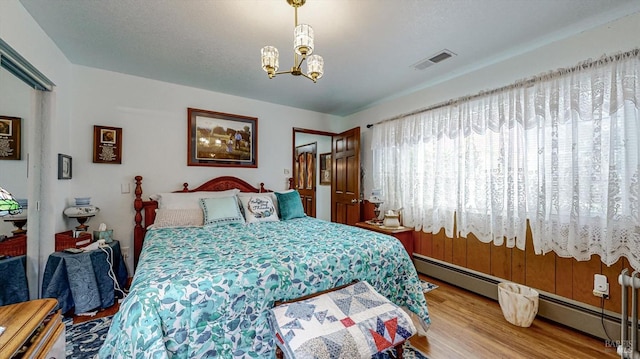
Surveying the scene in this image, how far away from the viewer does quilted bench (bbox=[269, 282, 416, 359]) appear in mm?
1220

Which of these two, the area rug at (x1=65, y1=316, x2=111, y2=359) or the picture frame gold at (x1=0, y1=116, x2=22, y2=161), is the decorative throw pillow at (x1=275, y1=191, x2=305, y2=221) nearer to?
the area rug at (x1=65, y1=316, x2=111, y2=359)

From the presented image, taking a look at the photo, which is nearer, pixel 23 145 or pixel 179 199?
pixel 23 145

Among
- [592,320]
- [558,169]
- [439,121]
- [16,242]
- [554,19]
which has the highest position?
[554,19]

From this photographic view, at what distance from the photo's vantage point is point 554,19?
193cm

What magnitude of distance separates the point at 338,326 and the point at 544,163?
88.9 inches

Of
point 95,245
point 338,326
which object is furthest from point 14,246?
point 338,326

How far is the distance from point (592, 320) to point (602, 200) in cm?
96

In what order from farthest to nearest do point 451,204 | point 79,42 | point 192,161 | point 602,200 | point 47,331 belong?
point 192,161
point 451,204
point 79,42
point 602,200
point 47,331

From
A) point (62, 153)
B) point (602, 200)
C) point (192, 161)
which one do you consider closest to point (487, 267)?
point (602, 200)

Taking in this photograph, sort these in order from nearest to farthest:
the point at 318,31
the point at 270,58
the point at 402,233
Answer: the point at 270,58 → the point at 318,31 → the point at 402,233

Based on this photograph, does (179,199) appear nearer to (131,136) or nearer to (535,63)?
(131,136)

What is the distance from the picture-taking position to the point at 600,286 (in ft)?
6.30

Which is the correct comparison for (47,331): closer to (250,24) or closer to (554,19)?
(250,24)

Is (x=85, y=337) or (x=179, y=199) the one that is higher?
(x=179, y=199)
